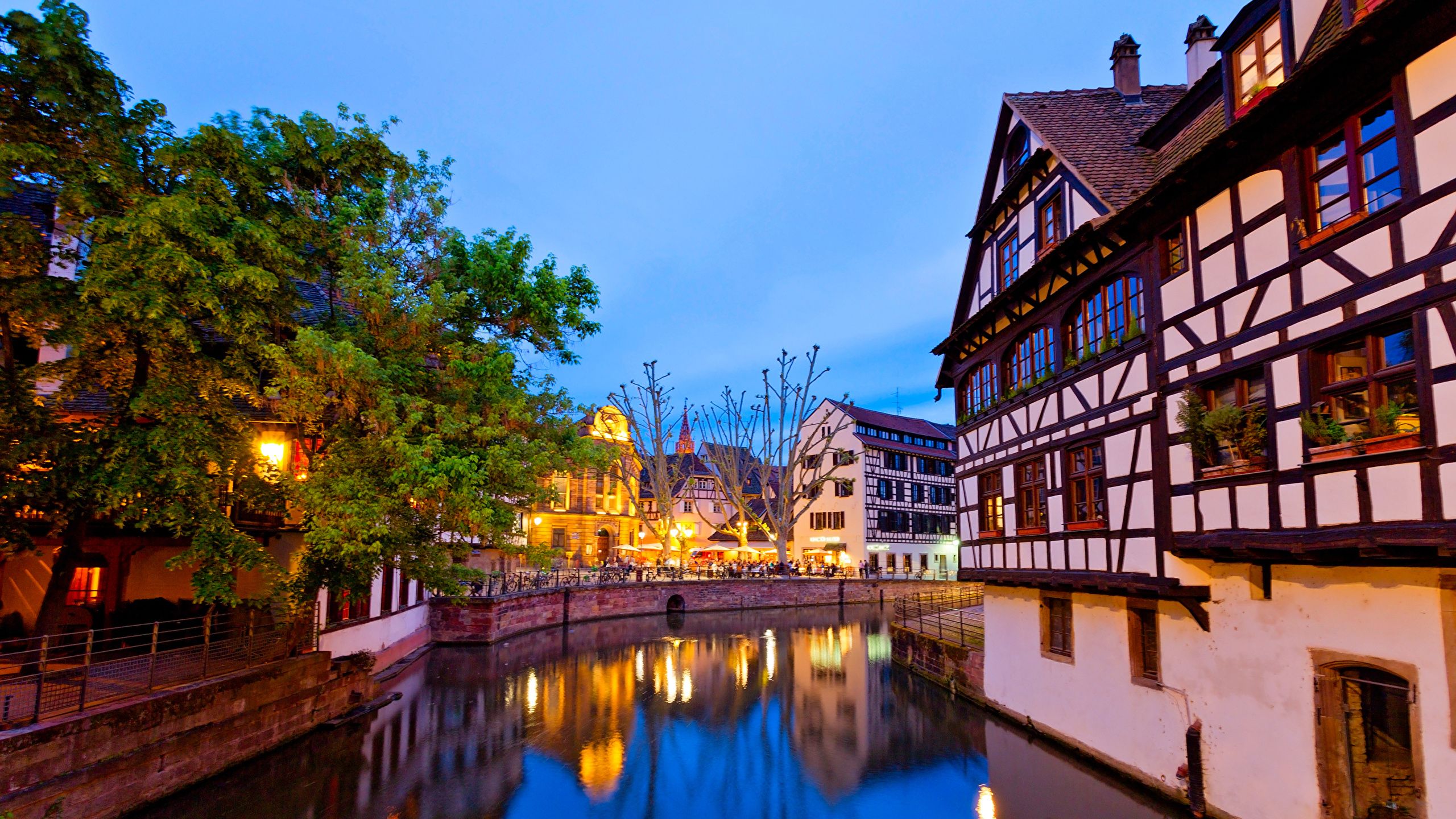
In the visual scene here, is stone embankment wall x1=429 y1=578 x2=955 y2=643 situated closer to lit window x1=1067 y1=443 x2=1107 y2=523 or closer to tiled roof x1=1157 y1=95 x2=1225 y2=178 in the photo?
lit window x1=1067 y1=443 x2=1107 y2=523

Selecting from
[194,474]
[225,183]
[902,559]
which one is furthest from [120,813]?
[902,559]

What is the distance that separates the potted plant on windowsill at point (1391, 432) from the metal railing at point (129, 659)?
14370 millimetres

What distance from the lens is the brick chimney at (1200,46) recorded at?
13.7m

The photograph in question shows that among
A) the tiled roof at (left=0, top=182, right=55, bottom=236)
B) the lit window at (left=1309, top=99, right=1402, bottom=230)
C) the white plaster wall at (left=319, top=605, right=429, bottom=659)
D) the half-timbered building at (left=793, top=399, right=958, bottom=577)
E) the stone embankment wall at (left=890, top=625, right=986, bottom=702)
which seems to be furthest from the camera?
the half-timbered building at (left=793, top=399, right=958, bottom=577)

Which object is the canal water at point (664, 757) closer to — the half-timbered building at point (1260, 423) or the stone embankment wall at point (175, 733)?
the stone embankment wall at point (175, 733)

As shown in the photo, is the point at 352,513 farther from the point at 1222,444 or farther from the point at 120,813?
the point at 1222,444

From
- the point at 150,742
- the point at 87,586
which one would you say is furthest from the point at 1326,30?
the point at 87,586

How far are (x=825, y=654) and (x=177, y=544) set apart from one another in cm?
2093

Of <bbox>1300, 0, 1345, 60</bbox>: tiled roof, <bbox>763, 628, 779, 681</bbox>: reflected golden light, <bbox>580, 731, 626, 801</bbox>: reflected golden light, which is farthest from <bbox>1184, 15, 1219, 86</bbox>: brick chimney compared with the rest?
<bbox>763, 628, 779, 681</bbox>: reflected golden light

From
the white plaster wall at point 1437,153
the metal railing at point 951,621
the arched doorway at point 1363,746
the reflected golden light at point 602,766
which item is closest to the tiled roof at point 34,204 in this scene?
the reflected golden light at point 602,766

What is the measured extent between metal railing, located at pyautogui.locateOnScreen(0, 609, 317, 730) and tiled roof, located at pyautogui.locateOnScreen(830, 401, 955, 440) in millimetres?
43505

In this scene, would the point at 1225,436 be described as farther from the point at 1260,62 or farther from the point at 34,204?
the point at 34,204

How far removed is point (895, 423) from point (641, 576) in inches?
1012

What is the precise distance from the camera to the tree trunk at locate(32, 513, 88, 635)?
11453mm
